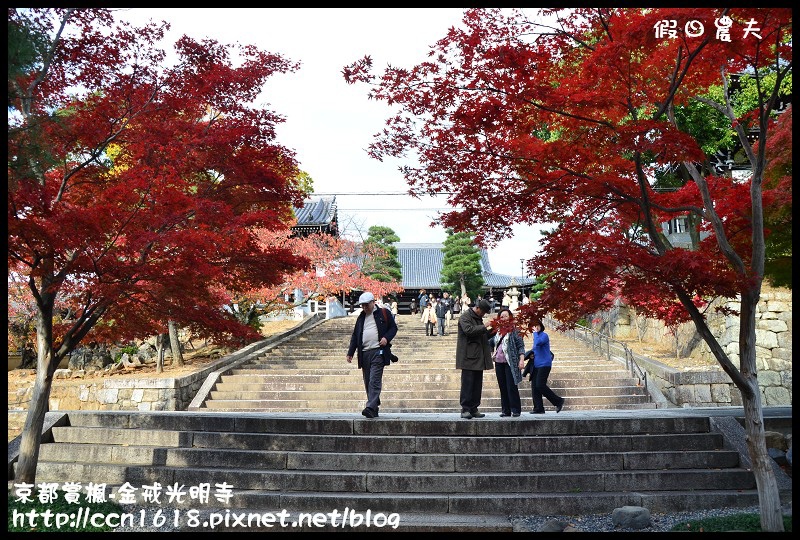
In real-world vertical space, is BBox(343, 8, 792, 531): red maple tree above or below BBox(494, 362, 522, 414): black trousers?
above

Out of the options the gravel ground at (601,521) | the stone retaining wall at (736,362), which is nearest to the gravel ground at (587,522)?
the gravel ground at (601,521)

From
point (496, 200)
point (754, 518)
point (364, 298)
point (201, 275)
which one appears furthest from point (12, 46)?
point (754, 518)

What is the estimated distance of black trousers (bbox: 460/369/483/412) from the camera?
8312 millimetres

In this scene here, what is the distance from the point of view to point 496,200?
23.1 ft

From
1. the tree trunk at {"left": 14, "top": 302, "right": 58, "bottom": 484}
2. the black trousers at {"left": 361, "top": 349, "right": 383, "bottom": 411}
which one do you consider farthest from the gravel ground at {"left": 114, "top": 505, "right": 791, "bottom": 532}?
the black trousers at {"left": 361, "top": 349, "right": 383, "bottom": 411}

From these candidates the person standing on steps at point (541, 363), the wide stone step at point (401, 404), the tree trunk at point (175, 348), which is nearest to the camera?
the person standing on steps at point (541, 363)

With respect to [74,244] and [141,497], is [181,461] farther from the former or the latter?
[74,244]

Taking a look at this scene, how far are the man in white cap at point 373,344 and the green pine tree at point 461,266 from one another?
3425 cm

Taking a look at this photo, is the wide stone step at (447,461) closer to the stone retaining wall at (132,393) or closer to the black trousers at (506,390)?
the black trousers at (506,390)

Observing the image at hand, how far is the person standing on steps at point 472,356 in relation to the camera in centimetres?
835

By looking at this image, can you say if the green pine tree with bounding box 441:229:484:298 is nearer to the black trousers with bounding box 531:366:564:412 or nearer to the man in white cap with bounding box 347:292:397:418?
the black trousers with bounding box 531:366:564:412

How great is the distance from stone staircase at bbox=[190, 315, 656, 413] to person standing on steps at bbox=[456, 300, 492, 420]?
4655 mm

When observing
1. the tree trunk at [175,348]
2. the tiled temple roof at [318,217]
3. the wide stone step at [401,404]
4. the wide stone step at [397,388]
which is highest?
the tiled temple roof at [318,217]

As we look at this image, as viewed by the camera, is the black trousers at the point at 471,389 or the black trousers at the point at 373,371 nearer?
the black trousers at the point at 373,371
